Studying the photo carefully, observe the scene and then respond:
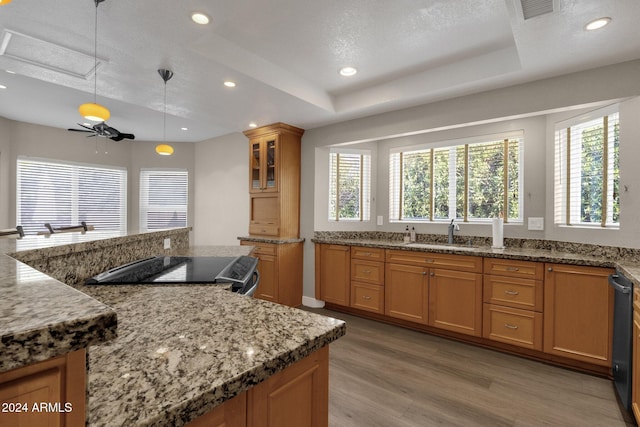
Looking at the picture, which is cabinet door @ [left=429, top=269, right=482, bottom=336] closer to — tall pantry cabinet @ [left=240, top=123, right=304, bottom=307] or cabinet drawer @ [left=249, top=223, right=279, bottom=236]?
tall pantry cabinet @ [left=240, top=123, right=304, bottom=307]

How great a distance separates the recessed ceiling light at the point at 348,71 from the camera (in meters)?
2.97

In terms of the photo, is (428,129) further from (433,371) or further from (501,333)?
(433,371)

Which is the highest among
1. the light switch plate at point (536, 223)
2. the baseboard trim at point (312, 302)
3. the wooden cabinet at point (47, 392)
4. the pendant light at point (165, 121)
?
the pendant light at point (165, 121)

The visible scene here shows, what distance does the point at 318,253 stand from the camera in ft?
13.9

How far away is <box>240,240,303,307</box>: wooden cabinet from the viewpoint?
4117mm

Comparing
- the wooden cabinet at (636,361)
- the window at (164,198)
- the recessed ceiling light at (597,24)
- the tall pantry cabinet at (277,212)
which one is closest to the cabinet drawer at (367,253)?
the tall pantry cabinet at (277,212)

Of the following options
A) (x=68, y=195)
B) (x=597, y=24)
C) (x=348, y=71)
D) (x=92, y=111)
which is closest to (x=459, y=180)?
(x=348, y=71)

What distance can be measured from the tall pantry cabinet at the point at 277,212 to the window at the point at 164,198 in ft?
8.47

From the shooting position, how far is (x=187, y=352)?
0.80 metres

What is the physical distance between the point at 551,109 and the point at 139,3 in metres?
3.21

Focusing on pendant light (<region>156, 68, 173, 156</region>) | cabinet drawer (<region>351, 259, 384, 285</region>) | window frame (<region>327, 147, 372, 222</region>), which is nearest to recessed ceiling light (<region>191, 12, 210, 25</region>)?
pendant light (<region>156, 68, 173, 156</region>)

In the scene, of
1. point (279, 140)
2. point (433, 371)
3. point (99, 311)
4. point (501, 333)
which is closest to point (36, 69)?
point (279, 140)

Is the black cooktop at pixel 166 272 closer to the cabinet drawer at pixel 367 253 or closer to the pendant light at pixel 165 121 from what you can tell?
the pendant light at pixel 165 121

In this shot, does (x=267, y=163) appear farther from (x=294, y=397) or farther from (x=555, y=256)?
(x=294, y=397)
